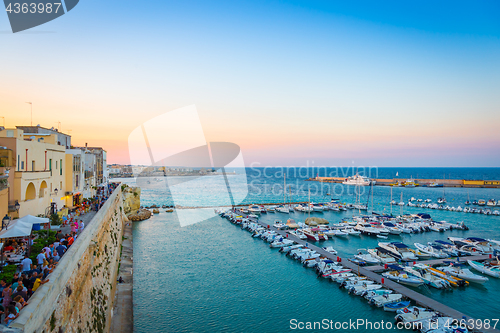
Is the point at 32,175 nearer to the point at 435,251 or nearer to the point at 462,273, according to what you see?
the point at 462,273

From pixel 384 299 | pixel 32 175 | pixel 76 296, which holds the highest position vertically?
pixel 32 175

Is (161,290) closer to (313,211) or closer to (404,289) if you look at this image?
(404,289)

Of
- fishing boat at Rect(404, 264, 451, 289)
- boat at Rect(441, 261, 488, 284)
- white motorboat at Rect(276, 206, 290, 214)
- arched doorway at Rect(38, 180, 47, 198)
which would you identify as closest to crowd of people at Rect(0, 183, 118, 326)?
arched doorway at Rect(38, 180, 47, 198)

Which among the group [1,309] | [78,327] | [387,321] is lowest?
[387,321]

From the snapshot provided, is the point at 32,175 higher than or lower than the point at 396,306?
higher

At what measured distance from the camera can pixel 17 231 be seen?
385 inches

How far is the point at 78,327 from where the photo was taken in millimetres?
8805

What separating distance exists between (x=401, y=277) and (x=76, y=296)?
19.6 meters

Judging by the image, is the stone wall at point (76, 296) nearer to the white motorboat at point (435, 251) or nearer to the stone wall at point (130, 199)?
the white motorboat at point (435, 251)

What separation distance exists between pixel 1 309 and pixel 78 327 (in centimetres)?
289

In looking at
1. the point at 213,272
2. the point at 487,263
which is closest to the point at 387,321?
the point at 213,272

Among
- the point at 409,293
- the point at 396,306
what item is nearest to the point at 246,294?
the point at 396,306

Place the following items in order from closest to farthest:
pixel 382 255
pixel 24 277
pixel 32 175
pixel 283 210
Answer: pixel 24 277, pixel 32 175, pixel 382 255, pixel 283 210

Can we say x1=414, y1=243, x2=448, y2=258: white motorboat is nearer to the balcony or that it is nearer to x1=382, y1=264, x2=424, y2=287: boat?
x1=382, y1=264, x2=424, y2=287: boat
